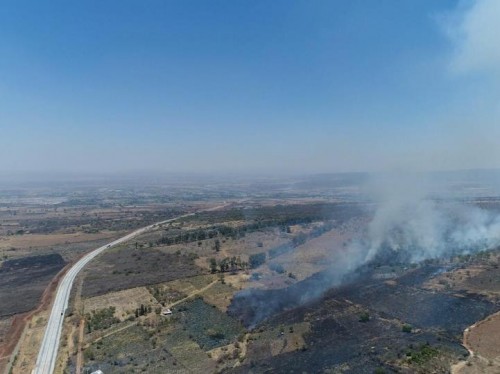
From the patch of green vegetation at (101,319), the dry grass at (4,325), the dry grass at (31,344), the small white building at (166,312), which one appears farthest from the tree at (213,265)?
the dry grass at (4,325)

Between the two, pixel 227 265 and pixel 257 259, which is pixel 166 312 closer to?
pixel 227 265

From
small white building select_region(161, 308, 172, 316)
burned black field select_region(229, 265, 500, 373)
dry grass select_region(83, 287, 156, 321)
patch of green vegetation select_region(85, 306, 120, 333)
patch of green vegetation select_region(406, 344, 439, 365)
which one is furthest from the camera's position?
dry grass select_region(83, 287, 156, 321)

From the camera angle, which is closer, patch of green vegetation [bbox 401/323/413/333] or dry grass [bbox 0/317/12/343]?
patch of green vegetation [bbox 401/323/413/333]

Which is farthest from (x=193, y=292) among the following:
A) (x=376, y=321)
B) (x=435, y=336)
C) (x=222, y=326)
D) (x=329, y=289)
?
(x=435, y=336)

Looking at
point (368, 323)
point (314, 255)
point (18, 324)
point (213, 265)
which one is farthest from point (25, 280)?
point (368, 323)

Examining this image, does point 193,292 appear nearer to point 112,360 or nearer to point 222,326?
point 222,326

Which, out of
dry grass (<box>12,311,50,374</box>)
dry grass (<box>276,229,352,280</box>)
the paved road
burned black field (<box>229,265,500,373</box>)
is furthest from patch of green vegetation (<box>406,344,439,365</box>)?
dry grass (<box>12,311,50,374</box>)

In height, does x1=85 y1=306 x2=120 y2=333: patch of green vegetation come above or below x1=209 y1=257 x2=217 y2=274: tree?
below

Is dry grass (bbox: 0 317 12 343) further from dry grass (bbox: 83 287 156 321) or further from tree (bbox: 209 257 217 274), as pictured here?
tree (bbox: 209 257 217 274)

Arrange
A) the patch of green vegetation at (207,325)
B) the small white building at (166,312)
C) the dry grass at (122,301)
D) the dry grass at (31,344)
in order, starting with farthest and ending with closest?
the dry grass at (122,301), the small white building at (166,312), the patch of green vegetation at (207,325), the dry grass at (31,344)

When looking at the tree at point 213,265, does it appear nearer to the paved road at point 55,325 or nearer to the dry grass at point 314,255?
the dry grass at point 314,255
